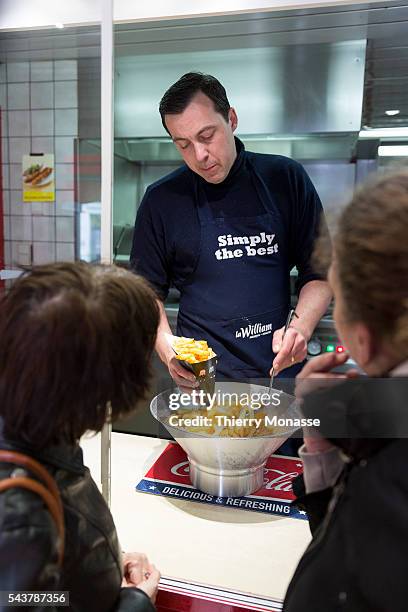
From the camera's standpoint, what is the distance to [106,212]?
3.74 feet

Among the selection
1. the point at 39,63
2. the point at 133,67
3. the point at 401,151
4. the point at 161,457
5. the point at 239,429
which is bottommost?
the point at 161,457

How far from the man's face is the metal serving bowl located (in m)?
0.62

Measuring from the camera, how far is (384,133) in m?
2.21

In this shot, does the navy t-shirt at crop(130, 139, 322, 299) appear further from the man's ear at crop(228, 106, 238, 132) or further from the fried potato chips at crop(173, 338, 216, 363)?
the fried potato chips at crop(173, 338, 216, 363)

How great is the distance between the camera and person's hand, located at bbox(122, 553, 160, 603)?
2.77 ft

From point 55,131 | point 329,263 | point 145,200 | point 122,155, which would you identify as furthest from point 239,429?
point 55,131

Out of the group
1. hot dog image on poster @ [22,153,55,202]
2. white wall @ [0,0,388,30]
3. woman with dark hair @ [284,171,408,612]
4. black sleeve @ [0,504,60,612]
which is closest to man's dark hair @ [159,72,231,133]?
white wall @ [0,0,388,30]

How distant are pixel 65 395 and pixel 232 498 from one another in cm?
72

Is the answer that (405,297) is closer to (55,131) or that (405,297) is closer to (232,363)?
(232,363)

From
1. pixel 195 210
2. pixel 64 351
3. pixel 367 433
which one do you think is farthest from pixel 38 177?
pixel 367 433

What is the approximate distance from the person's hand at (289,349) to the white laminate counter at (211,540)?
352 mm

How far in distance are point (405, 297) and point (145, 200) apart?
112 centimetres

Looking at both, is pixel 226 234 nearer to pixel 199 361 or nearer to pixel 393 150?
pixel 199 361

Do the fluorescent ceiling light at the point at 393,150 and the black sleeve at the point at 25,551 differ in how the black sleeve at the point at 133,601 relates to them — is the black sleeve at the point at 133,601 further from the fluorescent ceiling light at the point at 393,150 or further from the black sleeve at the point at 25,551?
the fluorescent ceiling light at the point at 393,150
